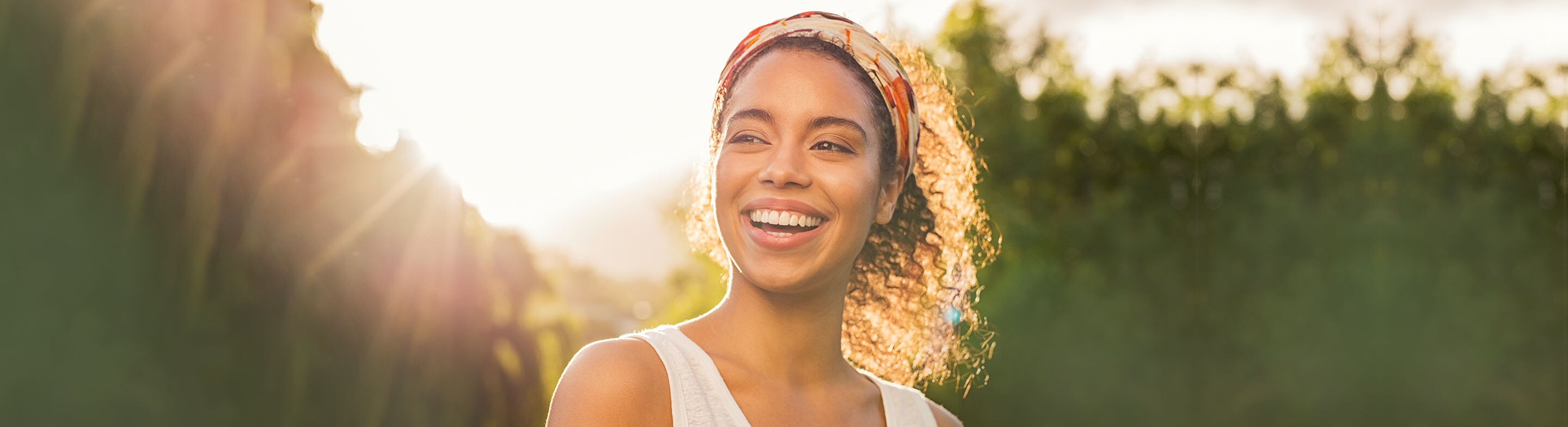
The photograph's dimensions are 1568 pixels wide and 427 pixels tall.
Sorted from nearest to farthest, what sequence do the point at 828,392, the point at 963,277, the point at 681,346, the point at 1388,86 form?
the point at 681,346, the point at 828,392, the point at 963,277, the point at 1388,86

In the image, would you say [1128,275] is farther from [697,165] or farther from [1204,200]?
[697,165]

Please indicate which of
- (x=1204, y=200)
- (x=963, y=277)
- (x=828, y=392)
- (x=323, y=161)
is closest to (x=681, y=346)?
(x=828, y=392)

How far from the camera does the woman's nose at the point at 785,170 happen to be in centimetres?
237

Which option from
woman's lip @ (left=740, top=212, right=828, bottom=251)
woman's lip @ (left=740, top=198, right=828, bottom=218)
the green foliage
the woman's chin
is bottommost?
the woman's chin

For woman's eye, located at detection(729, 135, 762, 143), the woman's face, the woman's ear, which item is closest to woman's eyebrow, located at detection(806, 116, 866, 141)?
the woman's face

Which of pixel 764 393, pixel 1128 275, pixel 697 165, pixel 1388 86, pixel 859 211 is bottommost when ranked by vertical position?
pixel 764 393

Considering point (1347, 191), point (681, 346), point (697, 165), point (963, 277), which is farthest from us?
point (1347, 191)

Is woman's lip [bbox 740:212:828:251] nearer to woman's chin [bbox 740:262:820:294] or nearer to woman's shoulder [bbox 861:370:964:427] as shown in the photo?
woman's chin [bbox 740:262:820:294]

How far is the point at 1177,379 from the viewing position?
11.8m

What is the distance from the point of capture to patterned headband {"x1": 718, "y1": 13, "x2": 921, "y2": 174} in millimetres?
2555

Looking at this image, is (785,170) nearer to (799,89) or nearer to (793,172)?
(793,172)

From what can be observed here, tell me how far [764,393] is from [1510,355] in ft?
35.1

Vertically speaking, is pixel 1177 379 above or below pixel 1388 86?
below

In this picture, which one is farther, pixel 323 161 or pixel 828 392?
pixel 323 161
